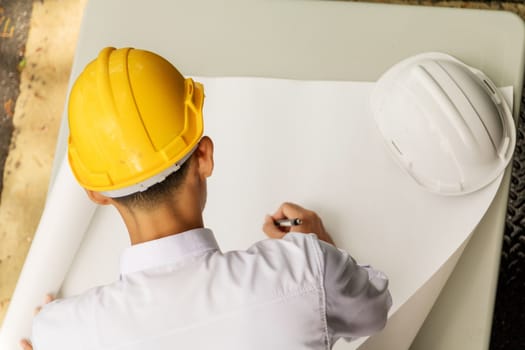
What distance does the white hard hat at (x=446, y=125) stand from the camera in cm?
76

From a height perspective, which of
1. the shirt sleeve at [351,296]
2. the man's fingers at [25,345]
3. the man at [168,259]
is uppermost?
the man at [168,259]

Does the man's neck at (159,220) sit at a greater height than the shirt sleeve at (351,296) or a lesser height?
greater

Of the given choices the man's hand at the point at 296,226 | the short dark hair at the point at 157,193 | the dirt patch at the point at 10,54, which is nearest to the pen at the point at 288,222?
the man's hand at the point at 296,226

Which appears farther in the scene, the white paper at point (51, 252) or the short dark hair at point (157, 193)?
the white paper at point (51, 252)

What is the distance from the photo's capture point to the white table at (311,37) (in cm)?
86

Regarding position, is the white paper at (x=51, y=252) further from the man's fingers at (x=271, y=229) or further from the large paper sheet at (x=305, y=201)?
the man's fingers at (x=271, y=229)

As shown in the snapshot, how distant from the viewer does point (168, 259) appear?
2.03 ft

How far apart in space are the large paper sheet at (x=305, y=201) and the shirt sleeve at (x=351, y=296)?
0.09 metres

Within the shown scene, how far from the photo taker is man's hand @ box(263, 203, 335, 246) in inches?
31.3

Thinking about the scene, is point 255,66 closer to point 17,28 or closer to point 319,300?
point 319,300

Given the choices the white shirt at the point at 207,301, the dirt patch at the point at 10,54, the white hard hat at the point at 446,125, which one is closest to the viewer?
the white shirt at the point at 207,301

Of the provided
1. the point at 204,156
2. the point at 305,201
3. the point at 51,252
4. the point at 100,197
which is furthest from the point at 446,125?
the point at 51,252

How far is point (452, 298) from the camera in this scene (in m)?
0.81

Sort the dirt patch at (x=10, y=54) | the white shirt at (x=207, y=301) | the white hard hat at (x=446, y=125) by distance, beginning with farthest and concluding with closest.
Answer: the dirt patch at (x=10, y=54), the white hard hat at (x=446, y=125), the white shirt at (x=207, y=301)
